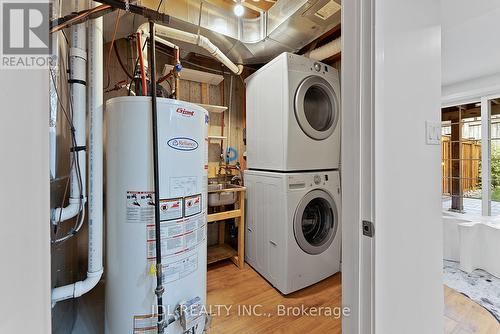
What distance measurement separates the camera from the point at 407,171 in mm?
957

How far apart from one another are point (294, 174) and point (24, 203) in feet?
5.55

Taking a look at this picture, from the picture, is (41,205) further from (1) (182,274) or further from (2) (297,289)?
(2) (297,289)

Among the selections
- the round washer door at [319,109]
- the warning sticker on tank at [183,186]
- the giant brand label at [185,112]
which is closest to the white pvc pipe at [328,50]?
the round washer door at [319,109]

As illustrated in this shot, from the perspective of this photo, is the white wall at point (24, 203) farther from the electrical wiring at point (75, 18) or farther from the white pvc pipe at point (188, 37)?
the white pvc pipe at point (188, 37)

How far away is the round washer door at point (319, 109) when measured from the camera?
1932mm

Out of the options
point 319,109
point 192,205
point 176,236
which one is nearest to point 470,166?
point 319,109

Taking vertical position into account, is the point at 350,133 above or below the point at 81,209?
above

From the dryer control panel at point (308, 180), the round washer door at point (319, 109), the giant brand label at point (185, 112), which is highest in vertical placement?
the round washer door at point (319, 109)

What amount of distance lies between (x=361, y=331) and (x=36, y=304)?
0.93m

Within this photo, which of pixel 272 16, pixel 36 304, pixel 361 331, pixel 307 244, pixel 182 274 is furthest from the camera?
pixel 307 244

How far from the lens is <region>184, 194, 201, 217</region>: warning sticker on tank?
1183 mm

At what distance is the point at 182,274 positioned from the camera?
119cm

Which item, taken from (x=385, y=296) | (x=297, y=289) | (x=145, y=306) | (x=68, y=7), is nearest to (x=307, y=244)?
(x=297, y=289)

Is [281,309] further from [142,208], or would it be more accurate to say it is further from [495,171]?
[495,171]
